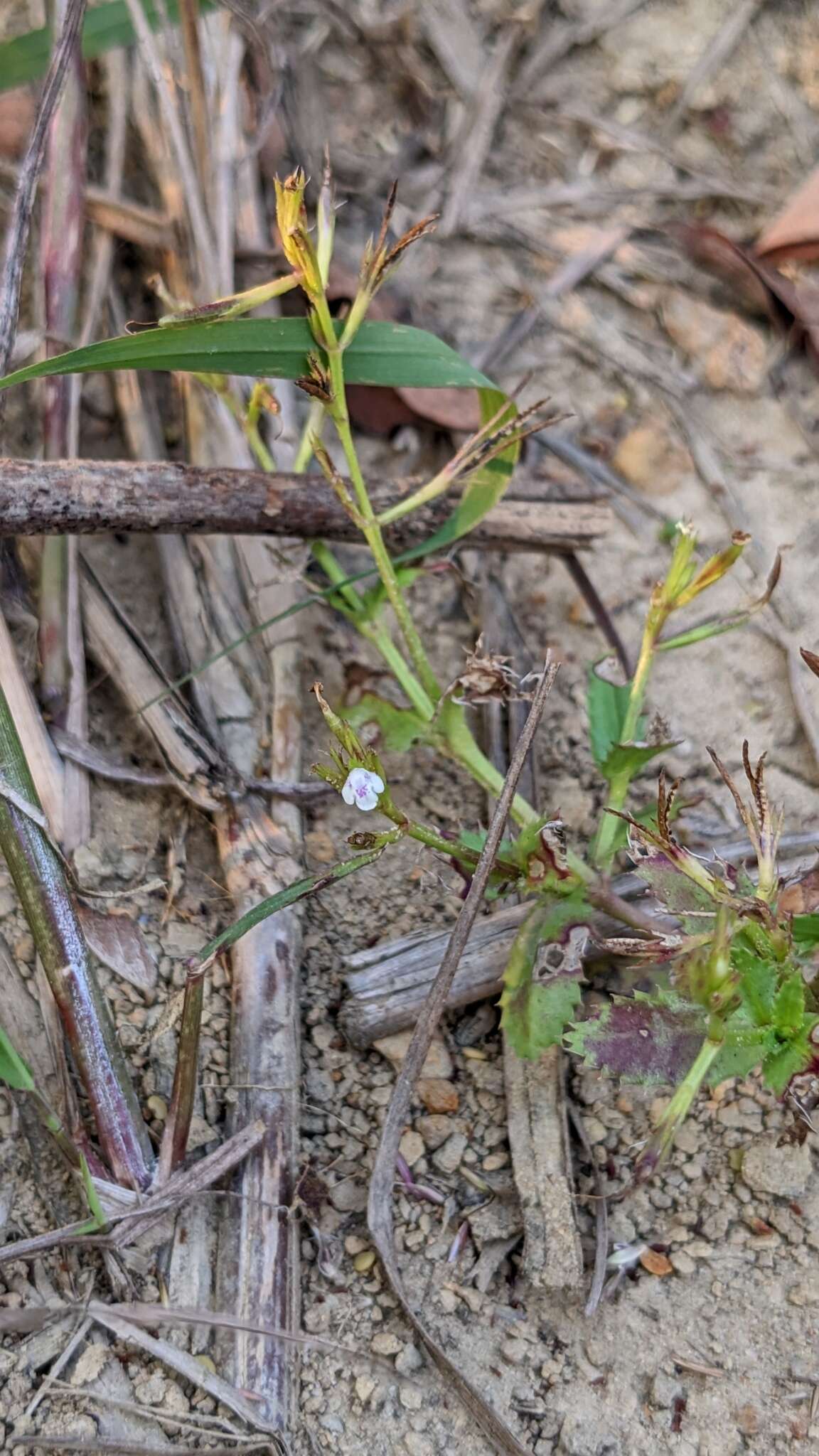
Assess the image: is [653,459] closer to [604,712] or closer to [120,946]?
[604,712]

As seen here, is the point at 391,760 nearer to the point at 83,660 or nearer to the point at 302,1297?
the point at 83,660

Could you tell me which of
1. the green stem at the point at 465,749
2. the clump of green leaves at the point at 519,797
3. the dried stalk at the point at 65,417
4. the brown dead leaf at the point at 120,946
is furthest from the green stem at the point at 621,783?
the dried stalk at the point at 65,417

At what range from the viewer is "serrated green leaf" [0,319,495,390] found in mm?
1604

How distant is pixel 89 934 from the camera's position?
1.71 m

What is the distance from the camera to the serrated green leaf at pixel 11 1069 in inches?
56.2

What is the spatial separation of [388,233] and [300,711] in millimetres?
1235

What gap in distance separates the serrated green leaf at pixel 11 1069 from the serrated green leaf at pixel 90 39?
1905 mm

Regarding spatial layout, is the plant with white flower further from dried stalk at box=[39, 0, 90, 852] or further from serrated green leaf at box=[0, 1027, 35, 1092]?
dried stalk at box=[39, 0, 90, 852]

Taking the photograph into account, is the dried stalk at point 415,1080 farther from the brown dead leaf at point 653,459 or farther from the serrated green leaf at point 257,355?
the brown dead leaf at point 653,459

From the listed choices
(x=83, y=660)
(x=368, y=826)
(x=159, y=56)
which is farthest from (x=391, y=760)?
(x=159, y=56)

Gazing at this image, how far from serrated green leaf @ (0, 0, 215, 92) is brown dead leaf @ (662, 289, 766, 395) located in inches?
49.3

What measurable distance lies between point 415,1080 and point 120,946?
532mm

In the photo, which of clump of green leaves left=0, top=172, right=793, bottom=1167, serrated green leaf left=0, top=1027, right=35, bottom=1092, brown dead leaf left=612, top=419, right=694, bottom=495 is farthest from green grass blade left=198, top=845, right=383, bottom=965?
brown dead leaf left=612, top=419, right=694, bottom=495

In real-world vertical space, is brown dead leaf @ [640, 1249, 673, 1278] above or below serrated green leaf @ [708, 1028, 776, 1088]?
below
